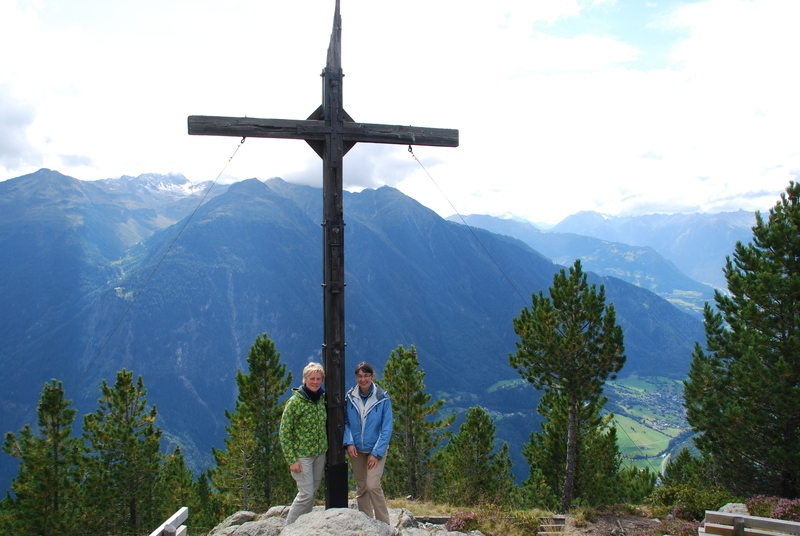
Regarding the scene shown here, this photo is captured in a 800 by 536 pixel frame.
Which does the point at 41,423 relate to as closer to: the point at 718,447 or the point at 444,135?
the point at 444,135

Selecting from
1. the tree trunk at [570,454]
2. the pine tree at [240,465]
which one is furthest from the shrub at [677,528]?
the pine tree at [240,465]

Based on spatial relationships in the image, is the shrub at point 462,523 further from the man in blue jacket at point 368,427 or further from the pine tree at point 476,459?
the pine tree at point 476,459

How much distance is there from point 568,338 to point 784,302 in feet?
22.7

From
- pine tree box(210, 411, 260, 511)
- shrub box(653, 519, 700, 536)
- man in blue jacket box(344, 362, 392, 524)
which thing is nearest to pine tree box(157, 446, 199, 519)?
pine tree box(210, 411, 260, 511)

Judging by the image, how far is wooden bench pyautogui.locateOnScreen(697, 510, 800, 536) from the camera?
829cm

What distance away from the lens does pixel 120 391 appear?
27.2 meters

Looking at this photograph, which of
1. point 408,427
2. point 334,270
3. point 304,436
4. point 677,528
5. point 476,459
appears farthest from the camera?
point 408,427

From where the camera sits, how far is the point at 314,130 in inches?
360

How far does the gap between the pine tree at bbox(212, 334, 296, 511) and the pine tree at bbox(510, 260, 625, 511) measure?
14.5 metres

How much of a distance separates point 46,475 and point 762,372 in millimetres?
30592

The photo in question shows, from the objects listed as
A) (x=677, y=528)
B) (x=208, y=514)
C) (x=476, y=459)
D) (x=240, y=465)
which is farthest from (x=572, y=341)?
(x=208, y=514)

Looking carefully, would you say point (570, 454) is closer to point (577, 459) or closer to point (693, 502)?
→ point (577, 459)

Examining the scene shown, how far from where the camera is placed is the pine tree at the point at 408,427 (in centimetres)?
3044

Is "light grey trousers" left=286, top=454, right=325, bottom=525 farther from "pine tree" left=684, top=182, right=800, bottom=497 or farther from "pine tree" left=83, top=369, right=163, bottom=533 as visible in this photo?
"pine tree" left=83, top=369, right=163, bottom=533
